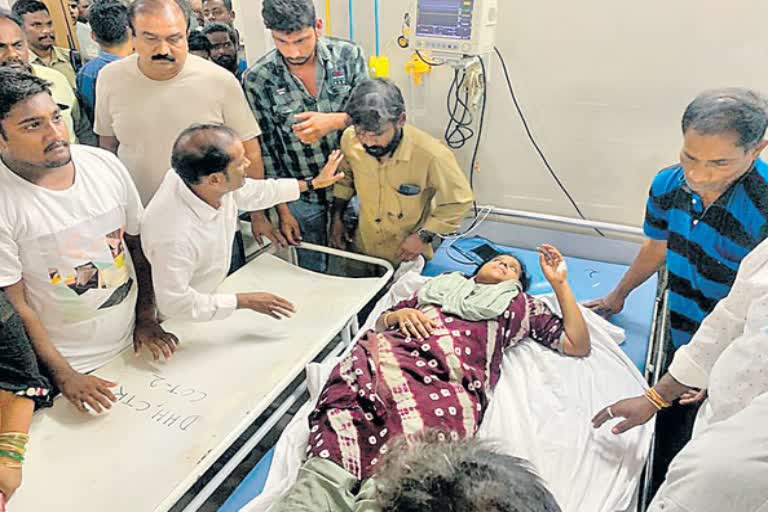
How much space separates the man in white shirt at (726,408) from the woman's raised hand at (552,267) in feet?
1.75

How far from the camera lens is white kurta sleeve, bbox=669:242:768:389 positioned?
1.18 meters

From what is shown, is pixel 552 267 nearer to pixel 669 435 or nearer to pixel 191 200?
pixel 669 435

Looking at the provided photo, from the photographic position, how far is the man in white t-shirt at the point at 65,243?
5.10 feet

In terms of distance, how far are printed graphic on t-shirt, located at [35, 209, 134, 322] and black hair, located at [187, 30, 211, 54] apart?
4.74 ft

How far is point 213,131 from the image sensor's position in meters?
1.81

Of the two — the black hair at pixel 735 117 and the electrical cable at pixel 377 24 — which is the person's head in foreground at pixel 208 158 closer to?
the black hair at pixel 735 117

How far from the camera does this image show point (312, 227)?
2.72 metres

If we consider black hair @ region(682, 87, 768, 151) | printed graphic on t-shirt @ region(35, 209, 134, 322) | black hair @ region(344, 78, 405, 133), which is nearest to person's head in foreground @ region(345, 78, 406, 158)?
black hair @ region(344, 78, 405, 133)

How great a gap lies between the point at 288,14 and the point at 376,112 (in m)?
0.51

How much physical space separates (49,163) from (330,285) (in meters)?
1.10

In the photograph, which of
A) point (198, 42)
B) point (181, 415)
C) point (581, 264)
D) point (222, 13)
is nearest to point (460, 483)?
point (181, 415)

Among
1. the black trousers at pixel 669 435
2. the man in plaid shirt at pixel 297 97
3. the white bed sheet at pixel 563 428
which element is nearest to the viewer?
the white bed sheet at pixel 563 428

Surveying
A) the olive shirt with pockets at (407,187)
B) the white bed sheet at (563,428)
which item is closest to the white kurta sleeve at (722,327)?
the white bed sheet at (563,428)

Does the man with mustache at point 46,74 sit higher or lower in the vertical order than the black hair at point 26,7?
lower
